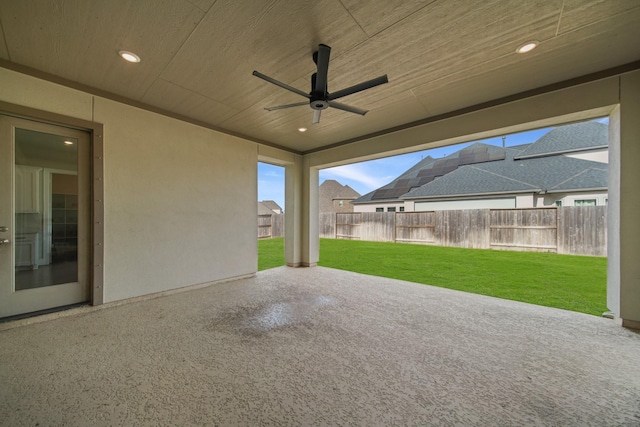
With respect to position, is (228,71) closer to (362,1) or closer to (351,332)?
(362,1)

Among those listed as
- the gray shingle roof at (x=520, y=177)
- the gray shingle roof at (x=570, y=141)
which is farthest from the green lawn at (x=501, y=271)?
the gray shingle roof at (x=570, y=141)

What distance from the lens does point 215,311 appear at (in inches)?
121

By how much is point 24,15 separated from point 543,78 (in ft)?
16.7

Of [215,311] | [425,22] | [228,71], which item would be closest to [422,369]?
[215,311]

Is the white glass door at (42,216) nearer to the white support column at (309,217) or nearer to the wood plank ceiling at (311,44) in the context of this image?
the wood plank ceiling at (311,44)

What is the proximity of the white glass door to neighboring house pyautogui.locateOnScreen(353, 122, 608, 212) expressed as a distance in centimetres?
1303

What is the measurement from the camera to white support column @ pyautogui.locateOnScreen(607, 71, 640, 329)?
254cm

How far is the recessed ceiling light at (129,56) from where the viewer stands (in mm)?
2366

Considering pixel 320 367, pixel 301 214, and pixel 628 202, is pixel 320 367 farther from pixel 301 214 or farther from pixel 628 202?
pixel 301 214

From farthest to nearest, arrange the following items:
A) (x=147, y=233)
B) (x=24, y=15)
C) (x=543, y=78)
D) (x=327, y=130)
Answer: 1. (x=327, y=130)
2. (x=147, y=233)
3. (x=543, y=78)
4. (x=24, y=15)

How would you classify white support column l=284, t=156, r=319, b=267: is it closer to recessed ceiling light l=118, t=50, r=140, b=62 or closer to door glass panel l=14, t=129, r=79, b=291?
recessed ceiling light l=118, t=50, r=140, b=62

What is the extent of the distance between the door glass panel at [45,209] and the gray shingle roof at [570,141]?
1642 cm

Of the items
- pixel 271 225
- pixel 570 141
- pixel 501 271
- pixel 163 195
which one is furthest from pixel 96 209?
pixel 570 141

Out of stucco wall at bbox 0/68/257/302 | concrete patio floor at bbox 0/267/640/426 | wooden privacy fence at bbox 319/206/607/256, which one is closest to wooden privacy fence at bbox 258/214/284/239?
wooden privacy fence at bbox 319/206/607/256
